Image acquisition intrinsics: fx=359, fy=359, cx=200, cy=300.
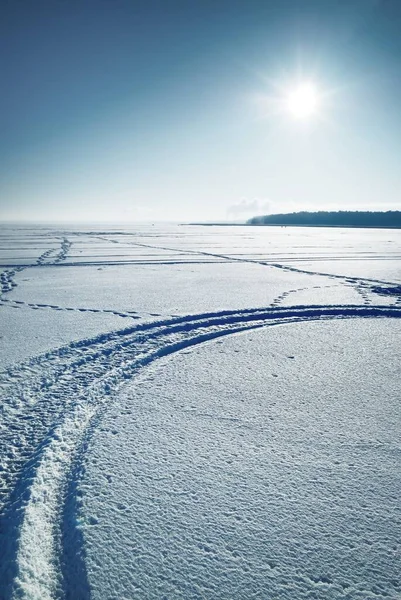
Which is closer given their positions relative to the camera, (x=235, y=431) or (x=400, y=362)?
(x=235, y=431)

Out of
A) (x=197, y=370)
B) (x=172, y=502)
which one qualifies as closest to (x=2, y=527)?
(x=172, y=502)

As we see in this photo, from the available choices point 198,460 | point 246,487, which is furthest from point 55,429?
point 246,487

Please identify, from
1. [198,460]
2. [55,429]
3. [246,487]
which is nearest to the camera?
[246,487]

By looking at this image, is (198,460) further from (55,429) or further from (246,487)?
(55,429)

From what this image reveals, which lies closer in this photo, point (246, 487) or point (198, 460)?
point (246, 487)

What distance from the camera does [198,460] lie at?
4.82 ft

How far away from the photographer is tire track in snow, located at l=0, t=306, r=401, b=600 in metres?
1.04

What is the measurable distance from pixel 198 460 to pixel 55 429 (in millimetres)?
690

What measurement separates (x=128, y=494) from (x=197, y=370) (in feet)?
Answer: 3.64

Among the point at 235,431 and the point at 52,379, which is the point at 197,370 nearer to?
the point at 235,431

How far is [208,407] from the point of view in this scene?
1.88 meters

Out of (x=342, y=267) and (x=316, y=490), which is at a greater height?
(x=342, y=267)

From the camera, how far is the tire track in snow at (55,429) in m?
1.04

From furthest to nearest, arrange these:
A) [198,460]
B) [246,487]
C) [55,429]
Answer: [55,429] < [198,460] < [246,487]
